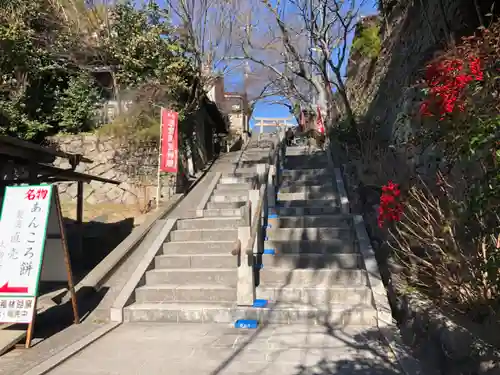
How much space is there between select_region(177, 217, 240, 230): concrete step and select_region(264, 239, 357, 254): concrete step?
1265 millimetres

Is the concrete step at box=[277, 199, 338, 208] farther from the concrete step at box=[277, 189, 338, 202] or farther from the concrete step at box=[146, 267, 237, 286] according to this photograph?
the concrete step at box=[146, 267, 237, 286]

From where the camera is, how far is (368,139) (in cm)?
1197

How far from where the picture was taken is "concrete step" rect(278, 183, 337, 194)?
35.3 ft

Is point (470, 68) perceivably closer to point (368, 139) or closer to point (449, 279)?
point (449, 279)

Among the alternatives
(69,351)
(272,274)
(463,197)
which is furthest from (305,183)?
(69,351)

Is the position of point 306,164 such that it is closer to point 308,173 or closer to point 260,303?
point 308,173

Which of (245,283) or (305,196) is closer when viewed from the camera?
(245,283)

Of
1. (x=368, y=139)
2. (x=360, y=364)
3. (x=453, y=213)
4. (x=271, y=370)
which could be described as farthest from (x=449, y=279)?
(x=368, y=139)

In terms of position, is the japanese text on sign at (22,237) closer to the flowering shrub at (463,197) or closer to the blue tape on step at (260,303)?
the blue tape on step at (260,303)

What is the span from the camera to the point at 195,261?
7.57 m

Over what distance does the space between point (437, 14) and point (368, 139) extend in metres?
3.79

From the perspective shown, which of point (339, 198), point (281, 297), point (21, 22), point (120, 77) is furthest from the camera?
point (120, 77)

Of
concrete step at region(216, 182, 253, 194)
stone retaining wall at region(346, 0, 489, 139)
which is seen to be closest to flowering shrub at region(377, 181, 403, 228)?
stone retaining wall at region(346, 0, 489, 139)

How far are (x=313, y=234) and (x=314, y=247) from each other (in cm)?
34
